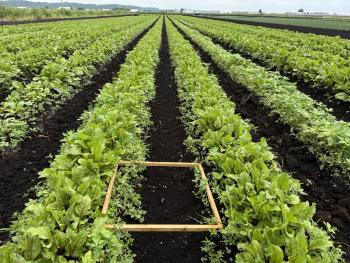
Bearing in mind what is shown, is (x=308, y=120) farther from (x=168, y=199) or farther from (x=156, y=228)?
(x=156, y=228)

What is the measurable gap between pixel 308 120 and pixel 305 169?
5.14 feet

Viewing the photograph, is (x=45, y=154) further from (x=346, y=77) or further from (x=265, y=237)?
(x=346, y=77)

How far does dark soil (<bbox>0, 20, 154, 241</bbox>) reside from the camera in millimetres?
4887

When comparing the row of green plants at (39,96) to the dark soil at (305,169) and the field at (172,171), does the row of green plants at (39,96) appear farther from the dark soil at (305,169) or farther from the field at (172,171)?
the dark soil at (305,169)

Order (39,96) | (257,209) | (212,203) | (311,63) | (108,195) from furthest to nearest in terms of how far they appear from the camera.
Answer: (311,63), (39,96), (212,203), (108,195), (257,209)

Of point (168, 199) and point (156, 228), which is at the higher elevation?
point (156, 228)

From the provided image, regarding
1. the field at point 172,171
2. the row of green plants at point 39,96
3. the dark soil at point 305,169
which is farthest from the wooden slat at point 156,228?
the row of green plants at point 39,96

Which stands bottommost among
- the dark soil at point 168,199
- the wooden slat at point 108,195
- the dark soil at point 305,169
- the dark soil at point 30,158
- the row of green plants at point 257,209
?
the dark soil at point 168,199

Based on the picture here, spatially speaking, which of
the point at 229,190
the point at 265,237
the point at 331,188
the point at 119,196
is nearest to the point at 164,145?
the point at 119,196

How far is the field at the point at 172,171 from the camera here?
3.65 metres

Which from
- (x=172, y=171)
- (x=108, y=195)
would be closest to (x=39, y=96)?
(x=172, y=171)

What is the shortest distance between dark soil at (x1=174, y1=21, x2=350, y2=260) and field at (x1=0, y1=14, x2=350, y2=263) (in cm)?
2

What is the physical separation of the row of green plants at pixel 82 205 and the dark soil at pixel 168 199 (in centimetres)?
25

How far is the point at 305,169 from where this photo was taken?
6.07 meters
